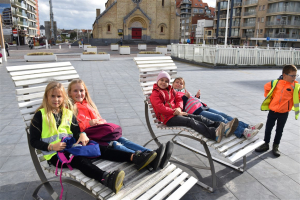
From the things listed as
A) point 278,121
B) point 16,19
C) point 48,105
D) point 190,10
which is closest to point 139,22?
point 16,19

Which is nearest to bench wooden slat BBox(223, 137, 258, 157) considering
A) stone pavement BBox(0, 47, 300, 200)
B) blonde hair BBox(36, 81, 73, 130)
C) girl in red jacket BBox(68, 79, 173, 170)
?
stone pavement BBox(0, 47, 300, 200)

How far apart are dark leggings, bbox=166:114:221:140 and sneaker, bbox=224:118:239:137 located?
186 mm

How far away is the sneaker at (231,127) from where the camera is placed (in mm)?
3264

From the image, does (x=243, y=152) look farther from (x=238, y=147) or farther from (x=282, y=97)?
(x=282, y=97)

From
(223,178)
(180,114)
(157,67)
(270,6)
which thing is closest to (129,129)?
(157,67)

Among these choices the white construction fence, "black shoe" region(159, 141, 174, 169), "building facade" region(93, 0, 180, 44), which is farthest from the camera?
"building facade" region(93, 0, 180, 44)

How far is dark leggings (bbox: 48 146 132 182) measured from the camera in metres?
2.44

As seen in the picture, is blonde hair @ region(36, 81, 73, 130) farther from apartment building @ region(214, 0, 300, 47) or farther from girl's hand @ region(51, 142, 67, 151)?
apartment building @ region(214, 0, 300, 47)

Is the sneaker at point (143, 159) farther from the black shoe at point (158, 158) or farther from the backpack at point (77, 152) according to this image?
the backpack at point (77, 152)

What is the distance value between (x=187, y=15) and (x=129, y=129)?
101 meters

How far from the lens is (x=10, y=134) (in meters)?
4.89

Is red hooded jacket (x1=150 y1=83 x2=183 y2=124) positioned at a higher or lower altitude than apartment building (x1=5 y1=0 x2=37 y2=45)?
lower

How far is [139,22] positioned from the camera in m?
50.2

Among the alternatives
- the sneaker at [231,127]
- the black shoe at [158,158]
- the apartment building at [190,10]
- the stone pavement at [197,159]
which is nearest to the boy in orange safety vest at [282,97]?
the stone pavement at [197,159]
